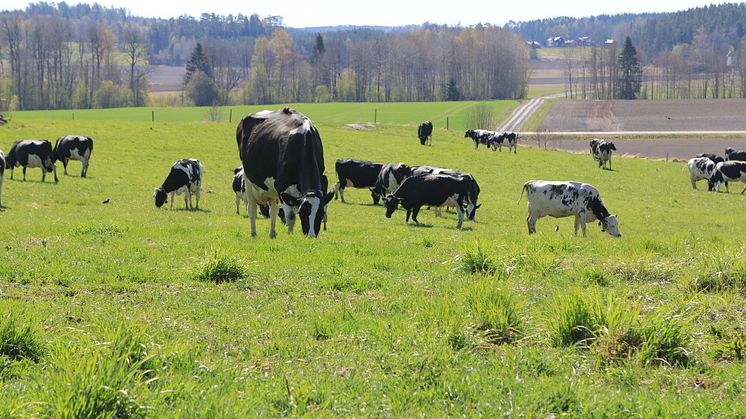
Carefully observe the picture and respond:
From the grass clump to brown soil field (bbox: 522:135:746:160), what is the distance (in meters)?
61.0

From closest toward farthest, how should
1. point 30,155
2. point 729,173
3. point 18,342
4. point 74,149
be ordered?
point 18,342, point 30,155, point 74,149, point 729,173

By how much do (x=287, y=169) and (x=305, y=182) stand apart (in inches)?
19.4

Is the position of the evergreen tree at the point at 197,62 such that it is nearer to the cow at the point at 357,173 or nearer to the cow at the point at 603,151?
the cow at the point at 603,151

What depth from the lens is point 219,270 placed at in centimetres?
1002

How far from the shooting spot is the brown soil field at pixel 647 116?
4183 inches

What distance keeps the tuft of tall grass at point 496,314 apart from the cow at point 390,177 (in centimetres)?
2248

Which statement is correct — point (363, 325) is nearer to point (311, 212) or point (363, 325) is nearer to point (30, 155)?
point (311, 212)

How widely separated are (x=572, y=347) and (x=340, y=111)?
115 m

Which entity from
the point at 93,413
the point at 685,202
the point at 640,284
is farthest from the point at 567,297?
the point at 685,202

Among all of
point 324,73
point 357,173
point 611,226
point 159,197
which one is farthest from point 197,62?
point 611,226

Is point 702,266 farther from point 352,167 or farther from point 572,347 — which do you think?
point 352,167

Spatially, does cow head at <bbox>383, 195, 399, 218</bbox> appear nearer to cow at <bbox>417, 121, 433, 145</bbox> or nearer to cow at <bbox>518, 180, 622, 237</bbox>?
cow at <bbox>518, 180, 622, 237</bbox>

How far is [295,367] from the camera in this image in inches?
257

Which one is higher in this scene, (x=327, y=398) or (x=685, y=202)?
(x=327, y=398)
